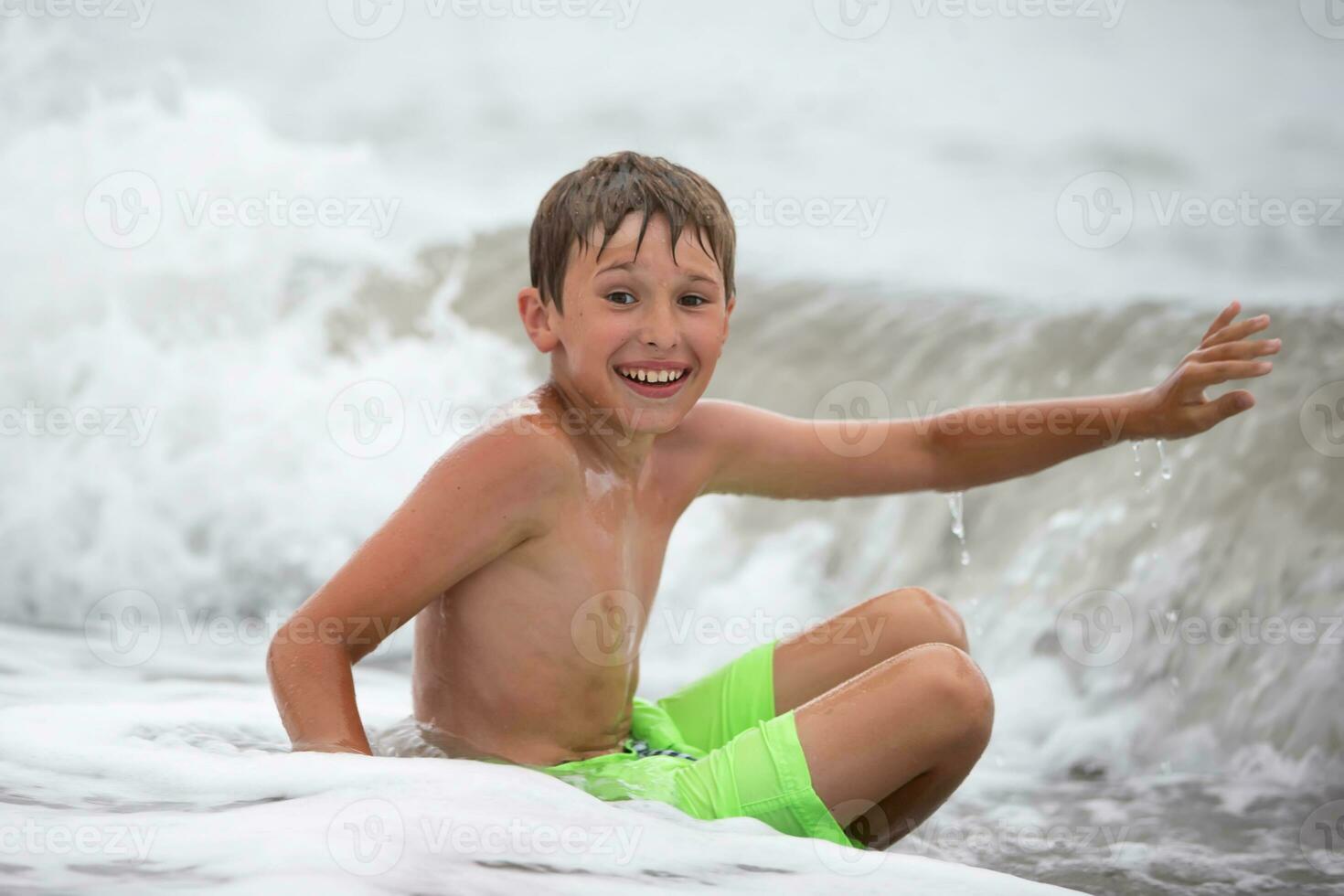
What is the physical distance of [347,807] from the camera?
153 cm

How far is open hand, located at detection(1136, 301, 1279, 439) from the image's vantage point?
191 cm

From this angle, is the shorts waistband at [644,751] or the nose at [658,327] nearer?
the nose at [658,327]

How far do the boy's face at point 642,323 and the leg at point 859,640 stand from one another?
0.39m

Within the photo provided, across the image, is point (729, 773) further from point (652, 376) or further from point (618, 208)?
point (618, 208)

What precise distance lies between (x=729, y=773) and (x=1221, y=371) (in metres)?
0.84

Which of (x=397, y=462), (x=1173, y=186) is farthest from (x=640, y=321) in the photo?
(x=1173, y=186)

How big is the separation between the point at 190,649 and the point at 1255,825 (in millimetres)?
2215

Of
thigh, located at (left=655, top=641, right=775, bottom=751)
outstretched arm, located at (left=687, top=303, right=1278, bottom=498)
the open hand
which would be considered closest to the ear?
outstretched arm, located at (left=687, top=303, right=1278, bottom=498)

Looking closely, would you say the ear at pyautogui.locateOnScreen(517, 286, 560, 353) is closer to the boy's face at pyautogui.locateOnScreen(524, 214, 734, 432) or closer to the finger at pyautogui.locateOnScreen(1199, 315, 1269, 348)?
the boy's face at pyautogui.locateOnScreen(524, 214, 734, 432)

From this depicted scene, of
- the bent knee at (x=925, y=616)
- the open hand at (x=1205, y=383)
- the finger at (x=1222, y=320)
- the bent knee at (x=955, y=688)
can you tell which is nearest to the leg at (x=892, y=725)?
the bent knee at (x=955, y=688)

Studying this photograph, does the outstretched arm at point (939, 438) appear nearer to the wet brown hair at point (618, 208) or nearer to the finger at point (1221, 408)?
the finger at point (1221, 408)

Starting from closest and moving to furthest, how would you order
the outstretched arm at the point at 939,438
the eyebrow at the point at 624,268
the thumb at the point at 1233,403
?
1. the eyebrow at the point at 624,268
2. the thumb at the point at 1233,403
3. the outstretched arm at the point at 939,438

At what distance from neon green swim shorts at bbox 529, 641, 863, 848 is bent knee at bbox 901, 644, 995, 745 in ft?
0.54

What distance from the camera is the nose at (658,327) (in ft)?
5.75
